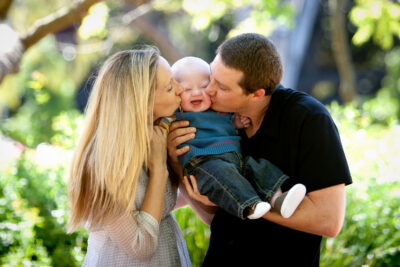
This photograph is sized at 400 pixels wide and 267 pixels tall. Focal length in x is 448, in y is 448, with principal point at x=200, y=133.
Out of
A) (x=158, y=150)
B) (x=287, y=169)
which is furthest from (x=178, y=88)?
(x=287, y=169)

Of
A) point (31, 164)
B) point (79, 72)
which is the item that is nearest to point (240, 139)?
point (31, 164)

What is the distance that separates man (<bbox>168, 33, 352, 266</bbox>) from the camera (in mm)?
2027

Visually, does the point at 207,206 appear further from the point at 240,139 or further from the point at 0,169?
the point at 0,169

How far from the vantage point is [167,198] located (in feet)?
7.67

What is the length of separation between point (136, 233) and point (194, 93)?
2.69ft

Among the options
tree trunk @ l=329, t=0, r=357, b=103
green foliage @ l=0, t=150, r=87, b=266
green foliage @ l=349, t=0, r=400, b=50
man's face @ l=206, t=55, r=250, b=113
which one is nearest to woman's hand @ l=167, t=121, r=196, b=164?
man's face @ l=206, t=55, r=250, b=113

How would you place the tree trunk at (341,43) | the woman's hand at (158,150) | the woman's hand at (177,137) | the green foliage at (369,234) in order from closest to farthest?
the woman's hand at (158,150)
the woman's hand at (177,137)
the green foliage at (369,234)
the tree trunk at (341,43)

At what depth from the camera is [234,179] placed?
7.01 feet

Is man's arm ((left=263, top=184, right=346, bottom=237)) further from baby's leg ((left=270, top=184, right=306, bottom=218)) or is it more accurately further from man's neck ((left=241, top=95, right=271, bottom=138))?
man's neck ((left=241, top=95, right=271, bottom=138))

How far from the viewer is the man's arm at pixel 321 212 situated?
2.01 metres

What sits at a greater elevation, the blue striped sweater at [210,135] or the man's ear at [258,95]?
the man's ear at [258,95]

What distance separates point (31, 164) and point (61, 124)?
1.26 metres

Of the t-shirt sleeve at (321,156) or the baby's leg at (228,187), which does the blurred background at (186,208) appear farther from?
the t-shirt sleeve at (321,156)

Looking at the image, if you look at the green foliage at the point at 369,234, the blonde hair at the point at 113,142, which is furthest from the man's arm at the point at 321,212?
the green foliage at the point at 369,234
